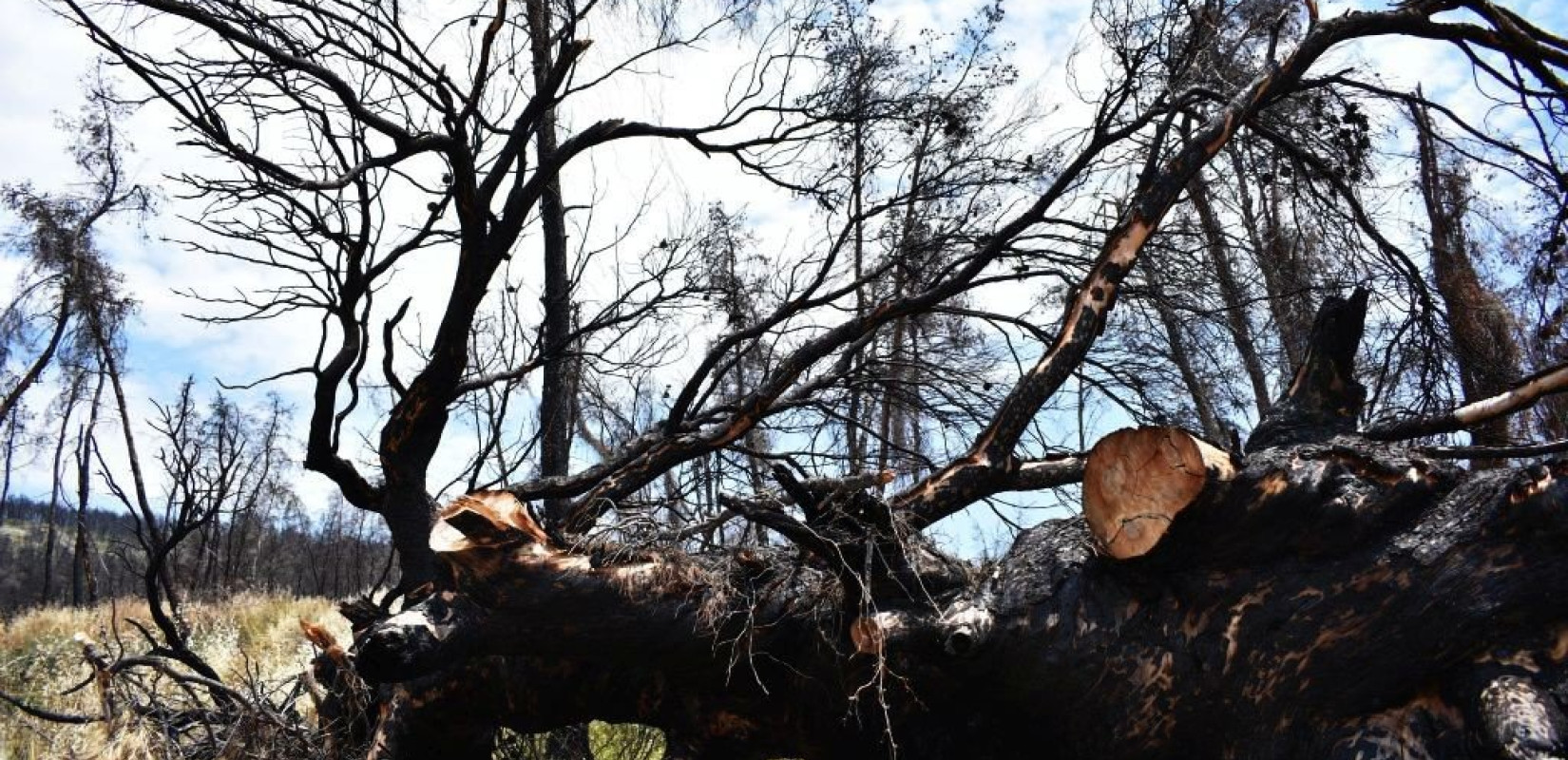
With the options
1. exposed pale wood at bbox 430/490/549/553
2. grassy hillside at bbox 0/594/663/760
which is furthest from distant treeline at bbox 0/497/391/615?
exposed pale wood at bbox 430/490/549/553

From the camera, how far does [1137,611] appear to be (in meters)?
4.20

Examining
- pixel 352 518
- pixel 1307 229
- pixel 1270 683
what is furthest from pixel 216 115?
pixel 352 518

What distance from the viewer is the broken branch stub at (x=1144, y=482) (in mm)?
4008

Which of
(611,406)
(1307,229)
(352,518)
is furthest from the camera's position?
(352,518)

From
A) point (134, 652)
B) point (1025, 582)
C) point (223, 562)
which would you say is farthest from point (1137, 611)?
point (223, 562)

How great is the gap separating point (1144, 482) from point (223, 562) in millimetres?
30276

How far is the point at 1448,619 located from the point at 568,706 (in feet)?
11.6

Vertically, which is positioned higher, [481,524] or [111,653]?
[481,524]

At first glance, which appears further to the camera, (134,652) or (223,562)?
(223,562)

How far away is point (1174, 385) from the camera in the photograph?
8.28 metres

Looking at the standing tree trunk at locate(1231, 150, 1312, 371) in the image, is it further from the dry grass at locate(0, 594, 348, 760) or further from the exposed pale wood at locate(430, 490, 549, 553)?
the dry grass at locate(0, 594, 348, 760)

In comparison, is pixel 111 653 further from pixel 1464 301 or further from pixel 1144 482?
pixel 1464 301

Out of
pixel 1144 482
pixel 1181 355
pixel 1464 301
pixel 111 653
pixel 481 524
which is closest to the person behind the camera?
pixel 1144 482

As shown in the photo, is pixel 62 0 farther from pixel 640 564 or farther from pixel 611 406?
pixel 611 406
